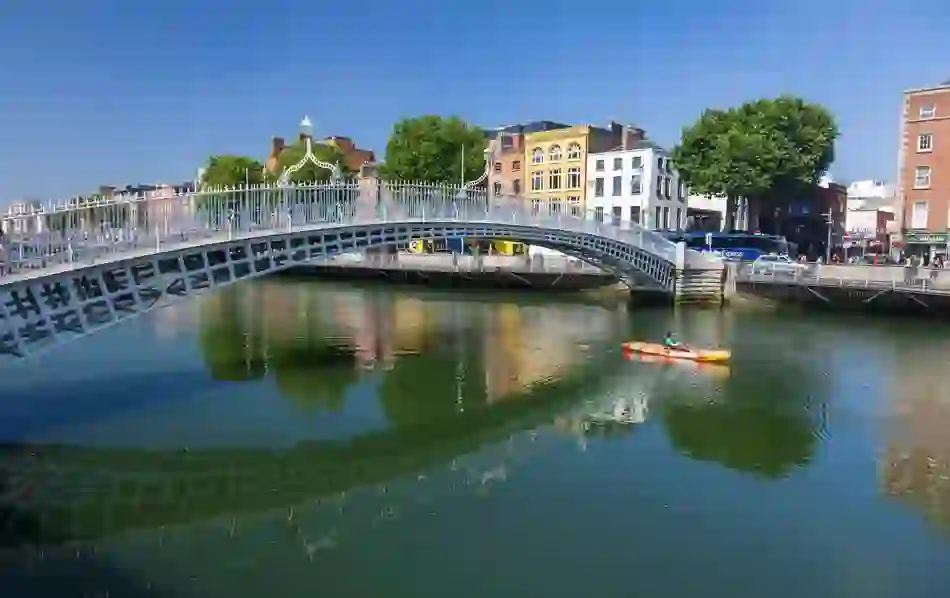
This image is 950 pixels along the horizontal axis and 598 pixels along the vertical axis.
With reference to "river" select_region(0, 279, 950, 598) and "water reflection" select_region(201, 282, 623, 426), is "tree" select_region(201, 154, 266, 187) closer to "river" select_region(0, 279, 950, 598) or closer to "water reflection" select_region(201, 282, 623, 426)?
"water reflection" select_region(201, 282, 623, 426)

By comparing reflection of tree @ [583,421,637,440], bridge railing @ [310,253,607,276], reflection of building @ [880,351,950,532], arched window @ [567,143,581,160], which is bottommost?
reflection of tree @ [583,421,637,440]

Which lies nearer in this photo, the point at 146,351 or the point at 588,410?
the point at 588,410

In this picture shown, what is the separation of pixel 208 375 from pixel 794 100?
41.5 m

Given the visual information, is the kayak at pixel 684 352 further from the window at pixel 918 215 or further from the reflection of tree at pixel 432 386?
the window at pixel 918 215

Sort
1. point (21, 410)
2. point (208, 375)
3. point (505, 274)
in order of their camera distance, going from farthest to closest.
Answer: point (505, 274), point (208, 375), point (21, 410)

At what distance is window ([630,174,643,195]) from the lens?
58688 mm

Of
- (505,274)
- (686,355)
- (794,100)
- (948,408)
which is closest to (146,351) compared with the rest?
(686,355)

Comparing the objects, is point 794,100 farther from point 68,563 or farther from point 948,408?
point 68,563

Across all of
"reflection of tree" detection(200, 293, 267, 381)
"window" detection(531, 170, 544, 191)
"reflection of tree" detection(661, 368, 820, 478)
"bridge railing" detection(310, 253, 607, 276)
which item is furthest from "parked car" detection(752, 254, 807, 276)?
"window" detection(531, 170, 544, 191)

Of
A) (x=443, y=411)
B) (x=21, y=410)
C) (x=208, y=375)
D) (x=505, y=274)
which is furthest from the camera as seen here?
(x=505, y=274)

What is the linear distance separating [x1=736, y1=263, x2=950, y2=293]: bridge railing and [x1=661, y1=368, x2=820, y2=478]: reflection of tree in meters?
15.9

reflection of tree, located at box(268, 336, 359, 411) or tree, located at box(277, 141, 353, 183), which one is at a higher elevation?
tree, located at box(277, 141, 353, 183)

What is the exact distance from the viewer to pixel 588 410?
18.7 meters

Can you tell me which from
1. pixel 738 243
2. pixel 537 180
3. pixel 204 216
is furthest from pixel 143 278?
pixel 537 180
